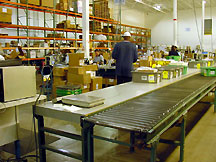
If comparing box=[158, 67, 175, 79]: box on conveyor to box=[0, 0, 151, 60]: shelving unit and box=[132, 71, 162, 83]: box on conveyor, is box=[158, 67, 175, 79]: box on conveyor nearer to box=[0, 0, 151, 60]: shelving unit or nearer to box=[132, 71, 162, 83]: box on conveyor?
box=[132, 71, 162, 83]: box on conveyor

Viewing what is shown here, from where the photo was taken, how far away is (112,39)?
460 inches

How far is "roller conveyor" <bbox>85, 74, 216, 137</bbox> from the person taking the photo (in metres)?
1.64

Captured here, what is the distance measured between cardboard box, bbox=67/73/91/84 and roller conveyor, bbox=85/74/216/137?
101 inches

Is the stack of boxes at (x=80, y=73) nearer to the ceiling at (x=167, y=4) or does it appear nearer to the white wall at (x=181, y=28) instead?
the ceiling at (x=167, y=4)

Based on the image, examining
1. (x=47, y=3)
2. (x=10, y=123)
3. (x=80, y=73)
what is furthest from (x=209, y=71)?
(x=47, y=3)

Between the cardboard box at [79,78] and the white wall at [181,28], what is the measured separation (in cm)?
1262

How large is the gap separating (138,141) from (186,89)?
1.57 metres

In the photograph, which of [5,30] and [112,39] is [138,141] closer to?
[5,30]

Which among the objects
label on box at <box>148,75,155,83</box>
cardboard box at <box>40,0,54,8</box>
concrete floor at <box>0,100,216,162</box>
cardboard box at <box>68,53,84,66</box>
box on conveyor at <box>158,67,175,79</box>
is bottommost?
concrete floor at <box>0,100,216,162</box>

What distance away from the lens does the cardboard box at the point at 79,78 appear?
5.12 metres

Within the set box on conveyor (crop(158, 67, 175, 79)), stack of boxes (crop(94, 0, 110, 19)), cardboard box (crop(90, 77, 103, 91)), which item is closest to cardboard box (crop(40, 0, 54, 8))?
stack of boxes (crop(94, 0, 110, 19))

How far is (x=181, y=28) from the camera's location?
16.5 metres

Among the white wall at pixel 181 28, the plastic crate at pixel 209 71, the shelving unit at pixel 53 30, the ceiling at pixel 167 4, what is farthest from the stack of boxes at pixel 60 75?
the white wall at pixel 181 28

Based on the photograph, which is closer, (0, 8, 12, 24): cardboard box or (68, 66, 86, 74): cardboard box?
(68, 66, 86, 74): cardboard box
